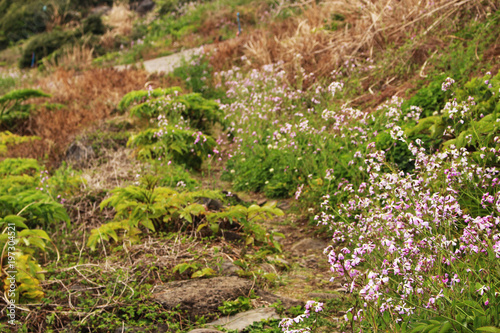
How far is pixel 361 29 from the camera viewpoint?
26.4ft

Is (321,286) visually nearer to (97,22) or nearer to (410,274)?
(410,274)

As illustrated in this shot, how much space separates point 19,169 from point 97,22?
18162 mm

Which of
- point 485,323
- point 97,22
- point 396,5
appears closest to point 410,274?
point 485,323

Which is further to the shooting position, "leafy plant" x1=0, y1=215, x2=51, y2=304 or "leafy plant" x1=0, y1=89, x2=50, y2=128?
"leafy plant" x1=0, y1=89, x2=50, y2=128

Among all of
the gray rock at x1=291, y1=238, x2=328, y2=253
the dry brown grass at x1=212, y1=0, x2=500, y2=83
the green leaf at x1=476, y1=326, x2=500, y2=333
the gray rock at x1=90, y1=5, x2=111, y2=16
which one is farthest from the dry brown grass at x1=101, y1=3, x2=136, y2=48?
the green leaf at x1=476, y1=326, x2=500, y2=333

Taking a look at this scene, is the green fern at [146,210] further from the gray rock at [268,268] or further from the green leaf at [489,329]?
the green leaf at [489,329]

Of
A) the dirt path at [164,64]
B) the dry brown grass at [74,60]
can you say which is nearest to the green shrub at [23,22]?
the dry brown grass at [74,60]

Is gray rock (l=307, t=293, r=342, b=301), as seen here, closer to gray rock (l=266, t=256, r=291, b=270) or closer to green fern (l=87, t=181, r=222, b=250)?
gray rock (l=266, t=256, r=291, b=270)

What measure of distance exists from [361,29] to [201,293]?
665 cm

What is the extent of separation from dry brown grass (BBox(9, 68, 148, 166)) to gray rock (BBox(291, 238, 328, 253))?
4281mm

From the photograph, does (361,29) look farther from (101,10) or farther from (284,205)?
(101,10)

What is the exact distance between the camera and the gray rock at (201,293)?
9.74ft

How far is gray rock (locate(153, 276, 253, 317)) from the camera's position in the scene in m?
2.97

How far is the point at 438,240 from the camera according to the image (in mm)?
2191
